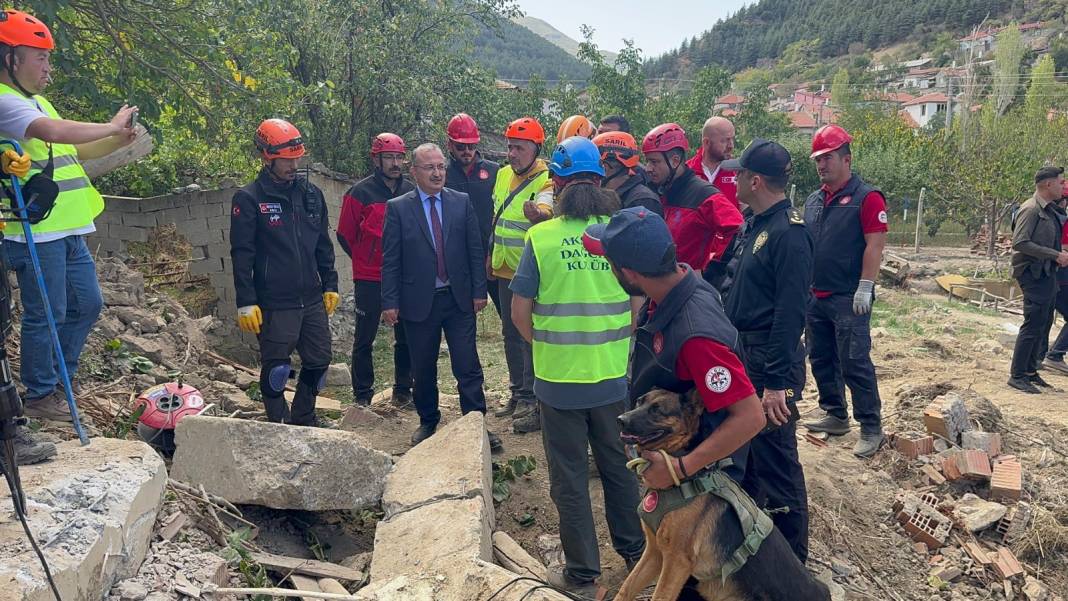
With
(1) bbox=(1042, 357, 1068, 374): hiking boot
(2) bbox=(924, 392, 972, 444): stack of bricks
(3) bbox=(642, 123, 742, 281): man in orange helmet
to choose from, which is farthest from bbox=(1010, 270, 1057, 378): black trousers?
(3) bbox=(642, 123, 742, 281): man in orange helmet

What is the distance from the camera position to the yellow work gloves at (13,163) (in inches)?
117

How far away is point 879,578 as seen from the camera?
4355mm

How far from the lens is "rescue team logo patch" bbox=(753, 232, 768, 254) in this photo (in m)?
3.67

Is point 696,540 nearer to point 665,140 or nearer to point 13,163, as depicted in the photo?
point 13,163

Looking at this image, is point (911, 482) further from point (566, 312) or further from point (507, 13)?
point (507, 13)

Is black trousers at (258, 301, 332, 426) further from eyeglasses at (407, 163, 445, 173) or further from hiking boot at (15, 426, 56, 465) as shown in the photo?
hiking boot at (15, 426, 56, 465)

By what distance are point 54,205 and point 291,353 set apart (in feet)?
6.79

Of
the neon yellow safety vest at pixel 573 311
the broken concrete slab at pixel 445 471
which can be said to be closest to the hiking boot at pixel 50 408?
the broken concrete slab at pixel 445 471

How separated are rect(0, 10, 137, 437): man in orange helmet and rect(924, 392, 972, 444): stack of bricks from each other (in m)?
5.53

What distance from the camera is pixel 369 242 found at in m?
6.08

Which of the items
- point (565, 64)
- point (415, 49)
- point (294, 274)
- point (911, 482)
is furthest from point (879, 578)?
point (565, 64)

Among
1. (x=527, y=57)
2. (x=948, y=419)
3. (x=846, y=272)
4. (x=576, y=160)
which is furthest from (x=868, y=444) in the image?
(x=527, y=57)

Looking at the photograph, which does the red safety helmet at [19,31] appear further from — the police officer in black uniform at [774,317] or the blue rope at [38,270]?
the police officer in black uniform at [774,317]

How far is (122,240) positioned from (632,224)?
7.09m
